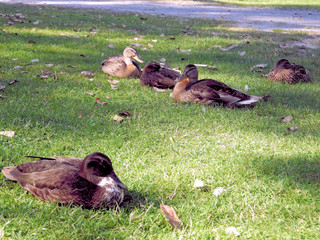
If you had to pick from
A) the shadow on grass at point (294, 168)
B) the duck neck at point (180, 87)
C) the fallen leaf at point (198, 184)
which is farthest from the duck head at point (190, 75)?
the fallen leaf at point (198, 184)

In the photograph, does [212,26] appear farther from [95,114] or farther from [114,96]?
[95,114]

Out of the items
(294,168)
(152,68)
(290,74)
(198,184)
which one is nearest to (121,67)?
(152,68)

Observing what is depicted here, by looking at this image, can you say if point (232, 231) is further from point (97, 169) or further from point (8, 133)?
point (8, 133)

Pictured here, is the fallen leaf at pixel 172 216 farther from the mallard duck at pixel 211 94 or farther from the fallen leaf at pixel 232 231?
the mallard duck at pixel 211 94

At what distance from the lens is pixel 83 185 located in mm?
3350

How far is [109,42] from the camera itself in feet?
33.8

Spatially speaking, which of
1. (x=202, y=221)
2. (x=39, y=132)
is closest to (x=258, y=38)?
(x=39, y=132)

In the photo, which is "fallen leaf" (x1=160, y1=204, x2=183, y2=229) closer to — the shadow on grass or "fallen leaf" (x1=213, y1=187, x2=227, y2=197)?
"fallen leaf" (x1=213, y1=187, x2=227, y2=197)

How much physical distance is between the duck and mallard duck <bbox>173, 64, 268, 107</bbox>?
9.89 feet

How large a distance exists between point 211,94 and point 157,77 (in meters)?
1.41

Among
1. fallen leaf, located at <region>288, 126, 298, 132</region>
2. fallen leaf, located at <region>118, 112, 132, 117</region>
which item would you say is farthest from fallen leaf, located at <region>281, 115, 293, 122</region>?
fallen leaf, located at <region>118, 112, 132, 117</region>

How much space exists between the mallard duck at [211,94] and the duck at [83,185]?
3016 mm

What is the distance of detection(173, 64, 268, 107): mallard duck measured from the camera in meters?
6.02

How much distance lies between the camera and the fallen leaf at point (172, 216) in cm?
321
